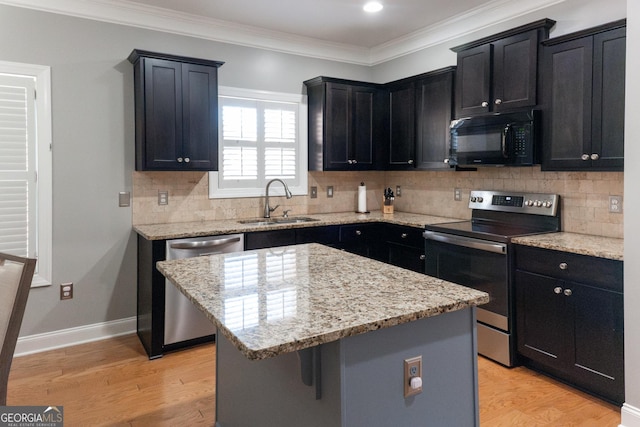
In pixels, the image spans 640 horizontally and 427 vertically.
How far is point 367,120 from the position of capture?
4.49 metres

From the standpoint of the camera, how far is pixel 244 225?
12.0ft

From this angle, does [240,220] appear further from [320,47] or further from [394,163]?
[320,47]

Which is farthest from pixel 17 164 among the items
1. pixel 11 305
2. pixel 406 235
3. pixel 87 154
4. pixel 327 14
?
pixel 406 235

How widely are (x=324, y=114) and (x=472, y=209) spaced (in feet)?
5.38

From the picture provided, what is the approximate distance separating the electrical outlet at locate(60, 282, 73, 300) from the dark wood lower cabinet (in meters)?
3.32

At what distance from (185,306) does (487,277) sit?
220 centimetres

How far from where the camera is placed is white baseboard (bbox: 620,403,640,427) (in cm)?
218

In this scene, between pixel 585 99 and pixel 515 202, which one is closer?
pixel 585 99

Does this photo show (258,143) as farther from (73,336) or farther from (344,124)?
(73,336)

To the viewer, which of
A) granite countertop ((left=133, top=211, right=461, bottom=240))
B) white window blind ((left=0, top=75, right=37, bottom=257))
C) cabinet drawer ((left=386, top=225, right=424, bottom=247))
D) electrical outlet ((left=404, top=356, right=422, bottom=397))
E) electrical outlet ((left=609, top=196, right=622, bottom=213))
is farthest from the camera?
cabinet drawer ((left=386, top=225, right=424, bottom=247))

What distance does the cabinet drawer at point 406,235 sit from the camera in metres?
3.76

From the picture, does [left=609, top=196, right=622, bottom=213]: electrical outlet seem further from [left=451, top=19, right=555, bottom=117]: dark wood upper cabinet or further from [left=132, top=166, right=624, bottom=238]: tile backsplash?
[left=451, top=19, right=555, bottom=117]: dark wood upper cabinet

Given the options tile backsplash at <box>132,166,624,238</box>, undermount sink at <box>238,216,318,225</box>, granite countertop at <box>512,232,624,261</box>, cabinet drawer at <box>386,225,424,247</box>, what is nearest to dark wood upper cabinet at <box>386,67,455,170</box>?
tile backsplash at <box>132,166,624,238</box>

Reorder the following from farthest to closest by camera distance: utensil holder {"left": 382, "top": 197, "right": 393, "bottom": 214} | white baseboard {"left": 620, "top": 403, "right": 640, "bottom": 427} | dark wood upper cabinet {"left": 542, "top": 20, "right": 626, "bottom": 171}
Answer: utensil holder {"left": 382, "top": 197, "right": 393, "bottom": 214}, dark wood upper cabinet {"left": 542, "top": 20, "right": 626, "bottom": 171}, white baseboard {"left": 620, "top": 403, "right": 640, "bottom": 427}
